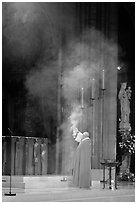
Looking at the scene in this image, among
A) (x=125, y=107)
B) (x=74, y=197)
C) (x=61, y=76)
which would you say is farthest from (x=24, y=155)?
(x=74, y=197)

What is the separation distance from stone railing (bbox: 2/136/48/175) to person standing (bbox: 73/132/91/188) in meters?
2.04

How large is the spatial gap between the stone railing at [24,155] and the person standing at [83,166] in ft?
6.70

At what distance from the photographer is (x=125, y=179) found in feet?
33.6

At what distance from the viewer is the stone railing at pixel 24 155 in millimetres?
10156

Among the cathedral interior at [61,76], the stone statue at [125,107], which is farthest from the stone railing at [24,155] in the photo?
the stone statue at [125,107]

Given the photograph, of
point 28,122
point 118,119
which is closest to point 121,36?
point 118,119

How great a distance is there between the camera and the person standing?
26.8 ft

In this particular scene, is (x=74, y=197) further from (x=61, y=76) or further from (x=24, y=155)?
(x=61, y=76)

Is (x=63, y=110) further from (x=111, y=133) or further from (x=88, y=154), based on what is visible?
(x=88, y=154)

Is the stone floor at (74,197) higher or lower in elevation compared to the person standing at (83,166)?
lower

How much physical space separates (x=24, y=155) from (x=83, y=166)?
241 cm

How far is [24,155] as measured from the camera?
1041 centimetres

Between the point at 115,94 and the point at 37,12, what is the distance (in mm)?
2806

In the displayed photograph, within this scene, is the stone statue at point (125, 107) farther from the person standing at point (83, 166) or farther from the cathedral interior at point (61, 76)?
the person standing at point (83, 166)
